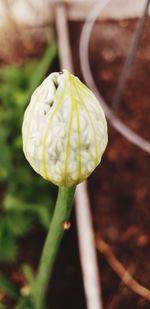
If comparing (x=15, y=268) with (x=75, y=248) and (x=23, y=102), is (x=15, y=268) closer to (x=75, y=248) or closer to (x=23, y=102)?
(x=75, y=248)

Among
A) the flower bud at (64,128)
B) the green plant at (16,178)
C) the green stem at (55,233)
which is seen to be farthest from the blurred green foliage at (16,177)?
the flower bud at (64,128)

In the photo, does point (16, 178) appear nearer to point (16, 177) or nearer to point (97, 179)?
point (16, 177)

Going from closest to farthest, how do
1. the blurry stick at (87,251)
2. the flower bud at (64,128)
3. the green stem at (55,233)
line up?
the flower bud at (64,128) < the green stem at (55,233) < the blurry stick at (87,251)

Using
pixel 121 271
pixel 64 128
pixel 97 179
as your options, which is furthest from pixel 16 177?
pixel 64 128

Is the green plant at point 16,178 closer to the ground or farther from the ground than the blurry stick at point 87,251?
farther from the ground

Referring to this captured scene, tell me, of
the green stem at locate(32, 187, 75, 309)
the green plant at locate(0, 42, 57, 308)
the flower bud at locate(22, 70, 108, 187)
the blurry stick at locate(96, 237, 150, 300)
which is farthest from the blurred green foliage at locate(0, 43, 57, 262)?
the flower bud at locate(22, 70, 108, 187)

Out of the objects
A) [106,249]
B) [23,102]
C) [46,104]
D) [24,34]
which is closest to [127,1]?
[24,34]

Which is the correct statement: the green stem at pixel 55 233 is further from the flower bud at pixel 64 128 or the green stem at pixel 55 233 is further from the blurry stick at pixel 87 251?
the blurry stick at pixel 87 251
